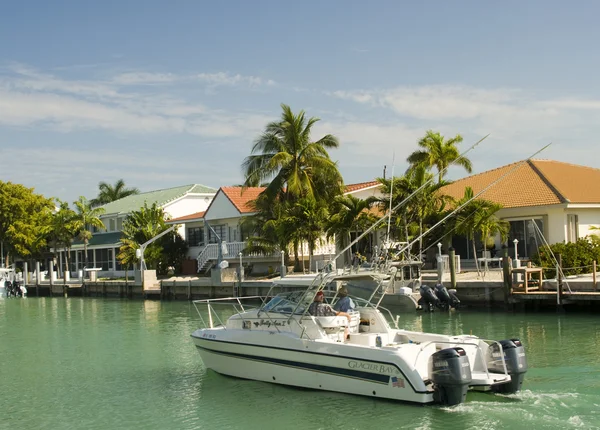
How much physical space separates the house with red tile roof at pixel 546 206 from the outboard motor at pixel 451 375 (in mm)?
22513

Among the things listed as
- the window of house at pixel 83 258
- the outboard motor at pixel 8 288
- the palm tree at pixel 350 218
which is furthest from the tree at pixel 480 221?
the window of house at pixel 83 258

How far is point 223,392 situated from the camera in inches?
641

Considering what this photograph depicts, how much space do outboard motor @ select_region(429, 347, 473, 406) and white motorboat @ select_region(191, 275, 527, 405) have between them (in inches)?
0.7

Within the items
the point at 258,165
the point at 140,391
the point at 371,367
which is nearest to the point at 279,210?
the point at 258,165

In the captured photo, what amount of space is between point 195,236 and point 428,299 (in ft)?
95.4

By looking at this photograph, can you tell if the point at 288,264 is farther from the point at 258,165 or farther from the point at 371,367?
the point at 371,367

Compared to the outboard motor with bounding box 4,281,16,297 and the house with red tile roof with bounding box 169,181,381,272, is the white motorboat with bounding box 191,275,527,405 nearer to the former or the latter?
the house with red tile roof with bounding box 169,181,381,272

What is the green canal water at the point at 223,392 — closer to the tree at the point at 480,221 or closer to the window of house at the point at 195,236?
the tree at the point at 480,221

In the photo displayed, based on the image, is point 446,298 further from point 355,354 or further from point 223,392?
point 355,354

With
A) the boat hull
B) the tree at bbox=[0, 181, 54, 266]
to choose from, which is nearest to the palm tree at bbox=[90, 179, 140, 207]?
the tree at bbox=[0, 181, 54, 266]

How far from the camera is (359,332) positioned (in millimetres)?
16484

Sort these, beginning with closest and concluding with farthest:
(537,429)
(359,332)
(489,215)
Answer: (537,429)
(359,332)
(489,215)

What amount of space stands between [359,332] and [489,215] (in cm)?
1901

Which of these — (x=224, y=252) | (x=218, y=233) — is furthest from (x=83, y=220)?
(x=224, y=252)
